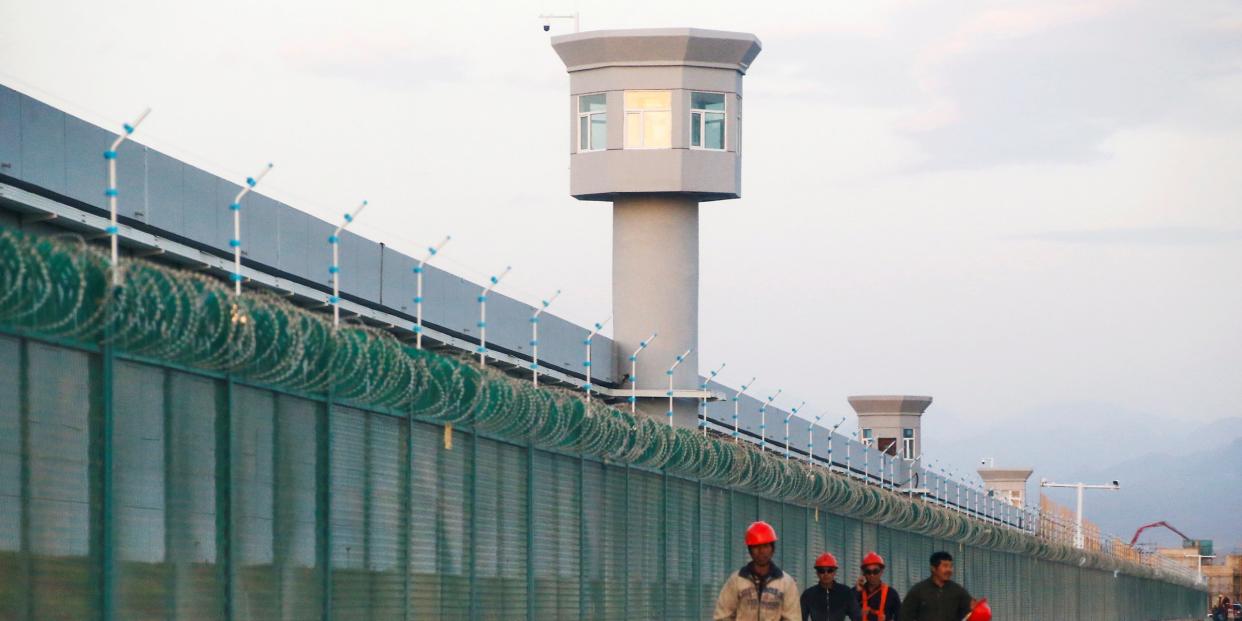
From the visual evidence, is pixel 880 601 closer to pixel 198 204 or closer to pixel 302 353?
pixel 302 353

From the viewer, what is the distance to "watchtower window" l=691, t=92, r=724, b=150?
141ft

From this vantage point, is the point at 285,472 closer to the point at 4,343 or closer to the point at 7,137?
the point at 4,343

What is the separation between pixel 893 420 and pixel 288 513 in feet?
273

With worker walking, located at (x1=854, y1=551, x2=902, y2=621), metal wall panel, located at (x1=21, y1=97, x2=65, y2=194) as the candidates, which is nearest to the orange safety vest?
worker walking, located at (x1=854, y1=551, x2=902, y2=621)

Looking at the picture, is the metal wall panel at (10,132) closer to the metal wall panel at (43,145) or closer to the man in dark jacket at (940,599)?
the metal wall panel at (43,145)

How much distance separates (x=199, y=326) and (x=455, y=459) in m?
4.83

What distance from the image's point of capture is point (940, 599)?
15977 millimetres

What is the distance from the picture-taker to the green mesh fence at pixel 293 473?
975 cm

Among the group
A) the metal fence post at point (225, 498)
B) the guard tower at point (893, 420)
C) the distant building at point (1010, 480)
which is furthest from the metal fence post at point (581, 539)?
the distant building at point (1010, 480)

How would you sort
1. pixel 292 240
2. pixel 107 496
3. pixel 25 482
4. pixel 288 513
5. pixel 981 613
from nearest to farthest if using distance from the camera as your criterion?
pixel 25 482 < pixel 107 496 < pixel 288 513 < pixel 981 613 < pixel 292 240

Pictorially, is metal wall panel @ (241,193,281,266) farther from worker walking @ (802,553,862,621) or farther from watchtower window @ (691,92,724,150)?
watchtower window @ (691,92,724,150)

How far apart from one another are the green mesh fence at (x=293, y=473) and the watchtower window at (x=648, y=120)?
19935 mm

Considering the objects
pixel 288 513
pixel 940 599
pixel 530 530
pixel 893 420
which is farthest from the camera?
pixel 893 420

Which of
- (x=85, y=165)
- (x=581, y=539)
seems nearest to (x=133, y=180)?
A: (x=85, y=165)
